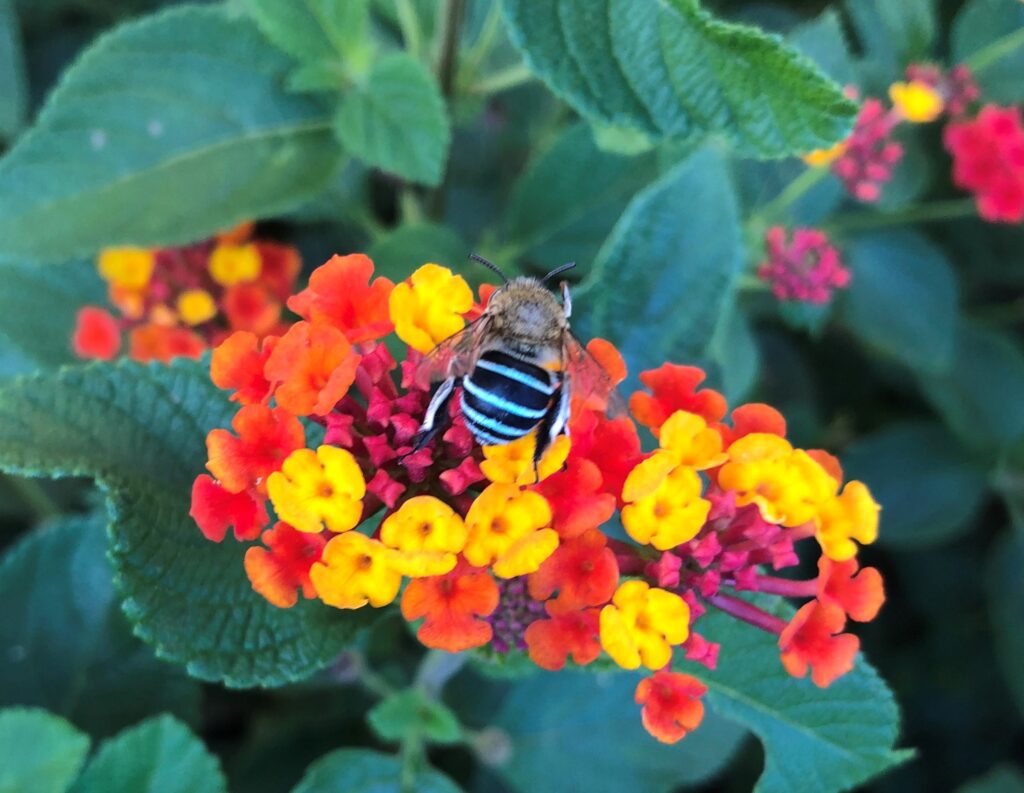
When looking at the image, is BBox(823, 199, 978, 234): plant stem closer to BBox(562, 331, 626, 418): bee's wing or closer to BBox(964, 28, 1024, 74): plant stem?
BBox(964, 28, 1024, 74): plant stem

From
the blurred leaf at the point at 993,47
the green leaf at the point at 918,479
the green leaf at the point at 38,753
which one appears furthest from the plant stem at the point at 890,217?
the green leaf at the point at 38,753

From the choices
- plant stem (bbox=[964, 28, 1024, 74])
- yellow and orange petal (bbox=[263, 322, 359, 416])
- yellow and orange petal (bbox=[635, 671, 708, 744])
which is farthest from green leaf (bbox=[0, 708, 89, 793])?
plant stem (bbox=[964, 28, 1024, 74])

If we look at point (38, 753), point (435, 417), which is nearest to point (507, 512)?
point (435, 417)

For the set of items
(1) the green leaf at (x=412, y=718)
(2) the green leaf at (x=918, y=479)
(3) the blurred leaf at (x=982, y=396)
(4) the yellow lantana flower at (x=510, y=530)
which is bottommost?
(2) the green leaf at (x=918, y=479)

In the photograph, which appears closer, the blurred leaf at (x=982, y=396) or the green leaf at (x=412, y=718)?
the green leaf at (x=412, y=718)

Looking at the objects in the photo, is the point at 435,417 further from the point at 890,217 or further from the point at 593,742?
the point at 890,217

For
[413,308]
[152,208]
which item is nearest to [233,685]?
[413,308]

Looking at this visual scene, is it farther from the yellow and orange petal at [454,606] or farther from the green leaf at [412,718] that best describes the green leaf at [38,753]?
the yellow and orange petal at [454,606]
